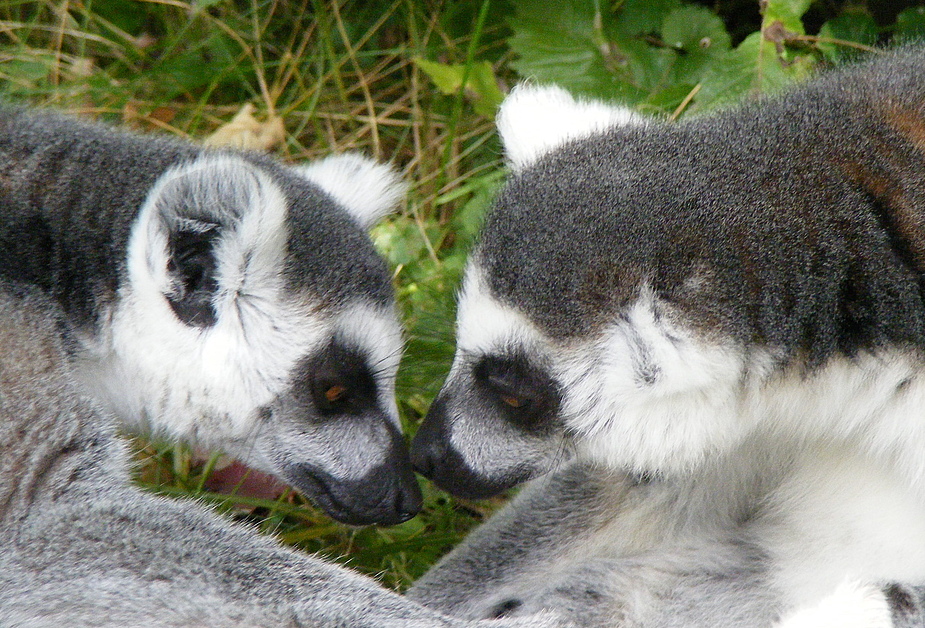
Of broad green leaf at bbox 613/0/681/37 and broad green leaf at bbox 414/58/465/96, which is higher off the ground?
broad green leaf at bbox 613/0/681/37

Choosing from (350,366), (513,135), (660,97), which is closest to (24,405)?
(350,366)

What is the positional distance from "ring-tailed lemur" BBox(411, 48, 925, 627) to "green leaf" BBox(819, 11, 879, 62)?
136 centimetres

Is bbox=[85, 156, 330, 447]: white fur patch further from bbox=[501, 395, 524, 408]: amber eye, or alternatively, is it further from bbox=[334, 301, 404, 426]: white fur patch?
bbox=[501, 395, 524, 408]: amber eye

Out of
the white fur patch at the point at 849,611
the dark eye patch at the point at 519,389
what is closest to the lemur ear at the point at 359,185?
the dark eye patch at the point at 519,389

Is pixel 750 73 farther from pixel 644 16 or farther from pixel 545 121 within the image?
pixel 545 121

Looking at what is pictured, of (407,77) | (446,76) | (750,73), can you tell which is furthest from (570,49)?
(407,77)

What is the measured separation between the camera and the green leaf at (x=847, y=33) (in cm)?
446

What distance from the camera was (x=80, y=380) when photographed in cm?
309

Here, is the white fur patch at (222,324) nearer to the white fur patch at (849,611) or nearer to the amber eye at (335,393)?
the amber eye at (335,393)

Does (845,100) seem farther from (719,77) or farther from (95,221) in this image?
(95,221)

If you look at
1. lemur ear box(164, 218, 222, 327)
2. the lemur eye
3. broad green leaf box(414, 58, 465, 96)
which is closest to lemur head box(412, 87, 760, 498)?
the lemur eye

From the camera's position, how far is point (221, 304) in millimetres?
2986

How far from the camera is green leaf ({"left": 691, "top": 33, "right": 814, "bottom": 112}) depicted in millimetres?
4129

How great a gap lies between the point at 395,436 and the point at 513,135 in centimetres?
98
